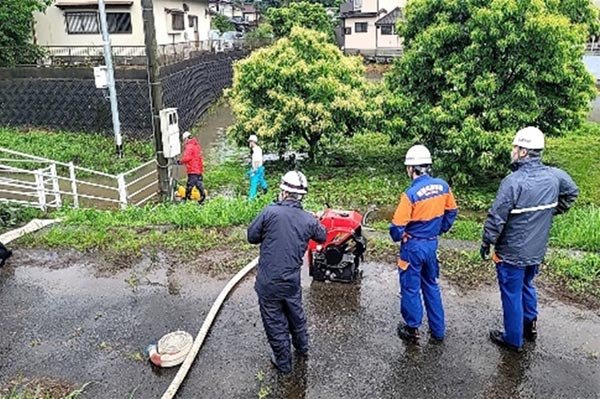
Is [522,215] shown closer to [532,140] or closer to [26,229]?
[532,140]

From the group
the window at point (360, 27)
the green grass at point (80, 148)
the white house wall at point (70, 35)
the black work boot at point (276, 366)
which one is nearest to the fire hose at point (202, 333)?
the black work boot at point (276, 366)

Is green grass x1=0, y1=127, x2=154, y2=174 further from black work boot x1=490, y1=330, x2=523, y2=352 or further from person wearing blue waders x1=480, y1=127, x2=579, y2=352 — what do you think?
person wearing blue waders x1=480, y1=127, x2=579, y2=352

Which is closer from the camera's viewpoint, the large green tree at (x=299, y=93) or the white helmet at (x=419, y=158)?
the white helmet at (x=419, y=158)

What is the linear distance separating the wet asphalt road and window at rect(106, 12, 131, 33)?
17.3 m

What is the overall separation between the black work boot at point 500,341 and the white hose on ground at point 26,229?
251 inches

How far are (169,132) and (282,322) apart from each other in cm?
519

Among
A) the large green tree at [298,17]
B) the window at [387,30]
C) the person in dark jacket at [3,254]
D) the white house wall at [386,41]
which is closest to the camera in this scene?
the person in dark jacket at [3,254]

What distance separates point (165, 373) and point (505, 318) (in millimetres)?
2906

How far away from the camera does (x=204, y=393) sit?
13.4 ft

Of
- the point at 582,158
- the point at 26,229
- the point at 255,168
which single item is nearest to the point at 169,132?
the point at 255,168

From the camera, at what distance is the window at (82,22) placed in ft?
69.3

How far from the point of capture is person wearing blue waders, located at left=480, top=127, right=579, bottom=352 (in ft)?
13.6

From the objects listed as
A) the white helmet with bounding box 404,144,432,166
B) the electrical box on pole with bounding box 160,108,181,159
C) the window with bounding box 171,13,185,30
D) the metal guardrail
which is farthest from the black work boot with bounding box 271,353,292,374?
the window with bounding box 171,13,185,30

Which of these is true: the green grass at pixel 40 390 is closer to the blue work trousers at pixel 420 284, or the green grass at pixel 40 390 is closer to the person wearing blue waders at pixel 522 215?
the blue work trousers at pixel 420 284
